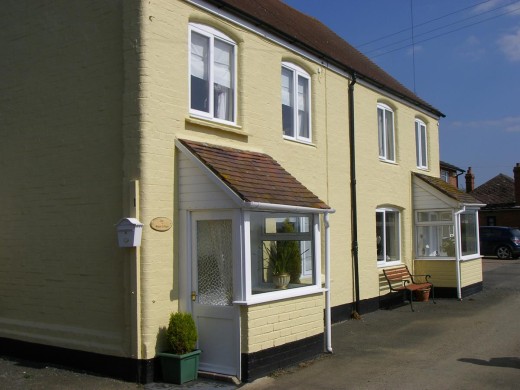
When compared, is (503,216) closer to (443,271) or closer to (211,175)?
(443,271)

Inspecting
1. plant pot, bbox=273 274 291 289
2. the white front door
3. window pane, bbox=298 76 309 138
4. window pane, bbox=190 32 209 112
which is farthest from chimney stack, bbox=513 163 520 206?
the white front door

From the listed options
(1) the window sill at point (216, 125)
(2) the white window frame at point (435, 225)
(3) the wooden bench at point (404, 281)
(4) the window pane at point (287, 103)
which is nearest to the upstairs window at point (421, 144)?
(2) the white window frame at point (435, 225)

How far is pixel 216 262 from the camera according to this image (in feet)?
26.9

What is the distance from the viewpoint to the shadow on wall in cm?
831

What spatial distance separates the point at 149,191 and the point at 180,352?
2175 mm

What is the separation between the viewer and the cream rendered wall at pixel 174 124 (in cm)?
777

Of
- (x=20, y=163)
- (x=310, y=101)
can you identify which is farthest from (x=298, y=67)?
(x=20, y=163)

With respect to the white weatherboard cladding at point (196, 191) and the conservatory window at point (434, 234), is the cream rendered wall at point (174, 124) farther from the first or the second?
the conservatory window at point (434, 234)

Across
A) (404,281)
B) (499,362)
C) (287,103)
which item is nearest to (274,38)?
(287,103)

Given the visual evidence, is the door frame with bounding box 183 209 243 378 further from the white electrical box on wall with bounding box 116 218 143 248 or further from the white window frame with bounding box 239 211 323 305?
the white electrical box on wall with bounding box 116 218 143 248

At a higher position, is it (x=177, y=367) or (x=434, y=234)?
(x=434, y=234)

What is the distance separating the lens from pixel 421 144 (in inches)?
680

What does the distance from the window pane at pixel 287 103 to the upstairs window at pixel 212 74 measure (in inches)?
67.0

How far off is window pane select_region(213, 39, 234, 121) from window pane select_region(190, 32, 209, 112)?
26 centimetres
